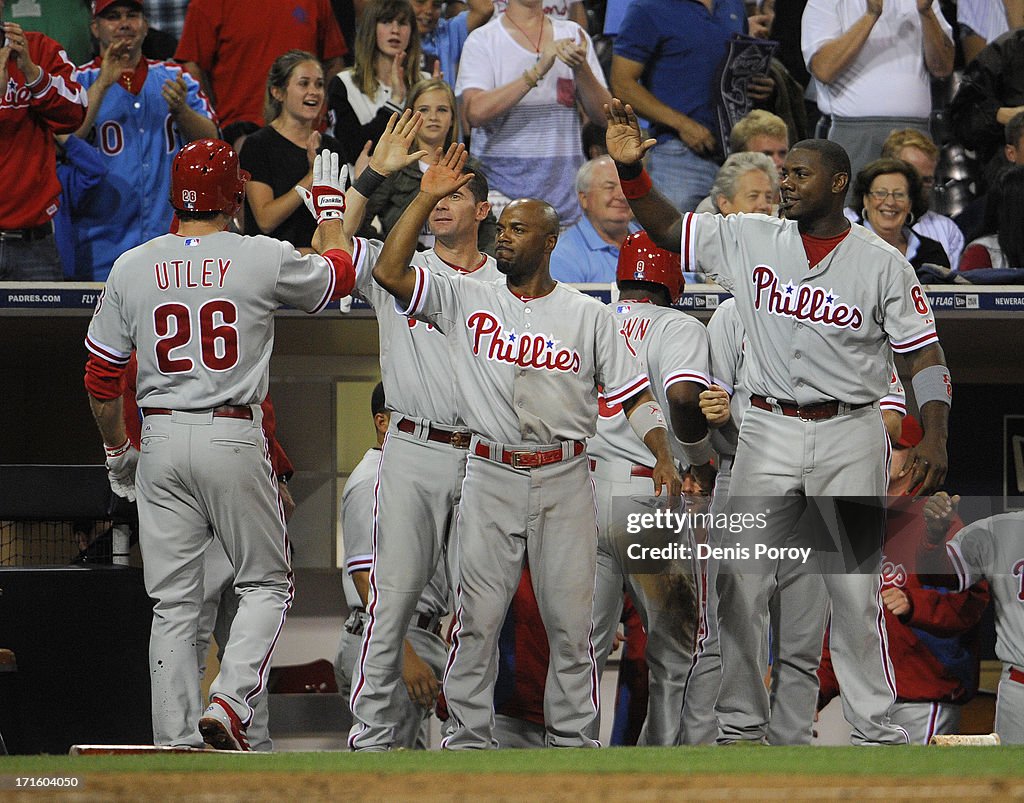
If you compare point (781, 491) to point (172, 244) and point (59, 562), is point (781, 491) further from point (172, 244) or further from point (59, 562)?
point (59, 562)

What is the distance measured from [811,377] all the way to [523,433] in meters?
0.90

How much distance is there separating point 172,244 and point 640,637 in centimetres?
221

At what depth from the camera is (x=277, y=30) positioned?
668 cm

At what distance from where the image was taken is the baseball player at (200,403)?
411cm

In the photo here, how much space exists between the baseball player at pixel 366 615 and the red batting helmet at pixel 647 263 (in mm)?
1156

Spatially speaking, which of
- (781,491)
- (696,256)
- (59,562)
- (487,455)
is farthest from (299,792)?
(59,562)

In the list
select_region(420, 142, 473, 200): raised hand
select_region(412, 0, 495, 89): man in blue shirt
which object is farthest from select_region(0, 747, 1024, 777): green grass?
select_region(412, 0, 495, 89): man in blue shirt

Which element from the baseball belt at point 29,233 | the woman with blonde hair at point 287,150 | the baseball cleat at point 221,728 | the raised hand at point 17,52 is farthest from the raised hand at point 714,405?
the raised hand at point 17,52

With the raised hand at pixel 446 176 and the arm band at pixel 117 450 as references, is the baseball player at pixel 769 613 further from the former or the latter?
the arm band at pixel 117 450

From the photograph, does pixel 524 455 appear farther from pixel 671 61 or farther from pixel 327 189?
pixel 671 61

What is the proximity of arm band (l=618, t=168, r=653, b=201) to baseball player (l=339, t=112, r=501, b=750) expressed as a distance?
66cm

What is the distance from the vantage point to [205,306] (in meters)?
4.18

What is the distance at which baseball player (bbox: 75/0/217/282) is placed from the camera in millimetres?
6211

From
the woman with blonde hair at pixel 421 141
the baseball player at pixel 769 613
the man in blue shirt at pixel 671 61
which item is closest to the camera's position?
the baseball player at pixel 769 613
